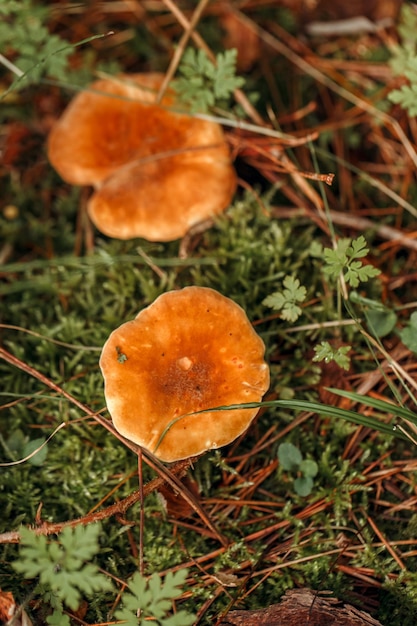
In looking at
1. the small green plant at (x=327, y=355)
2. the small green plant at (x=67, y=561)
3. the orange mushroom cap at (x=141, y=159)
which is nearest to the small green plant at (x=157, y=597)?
the small green plant at (x=67, y=561)

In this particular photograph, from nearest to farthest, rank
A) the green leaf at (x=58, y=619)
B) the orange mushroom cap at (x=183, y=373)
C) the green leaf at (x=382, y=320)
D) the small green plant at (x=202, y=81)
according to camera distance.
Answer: the green leaf at (x=58, y=619) < the orange mushroom cap at (x=183, y=373) < the green leaf at (x=382, y=320) < the small green plant at (x=202, y=81)

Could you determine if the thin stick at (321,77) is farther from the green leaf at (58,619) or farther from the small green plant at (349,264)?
the green leaf at (58,619)

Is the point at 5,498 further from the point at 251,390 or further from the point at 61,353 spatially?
the point at 251,390

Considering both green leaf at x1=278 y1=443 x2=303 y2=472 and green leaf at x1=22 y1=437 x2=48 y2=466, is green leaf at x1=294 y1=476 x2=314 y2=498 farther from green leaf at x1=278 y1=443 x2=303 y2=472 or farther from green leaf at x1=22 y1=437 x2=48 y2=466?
green leaf at x1=22 y1=437 x2=48 y2=466

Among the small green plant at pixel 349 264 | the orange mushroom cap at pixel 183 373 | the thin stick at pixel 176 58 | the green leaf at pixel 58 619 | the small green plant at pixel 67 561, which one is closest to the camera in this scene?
the small green plant at pixel 67 561

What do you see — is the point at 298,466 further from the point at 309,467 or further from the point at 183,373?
the point at 183,373

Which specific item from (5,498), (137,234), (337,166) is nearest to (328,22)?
(337,166)

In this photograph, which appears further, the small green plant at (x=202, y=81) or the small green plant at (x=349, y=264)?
the small green plant at (x=202, y=81)
